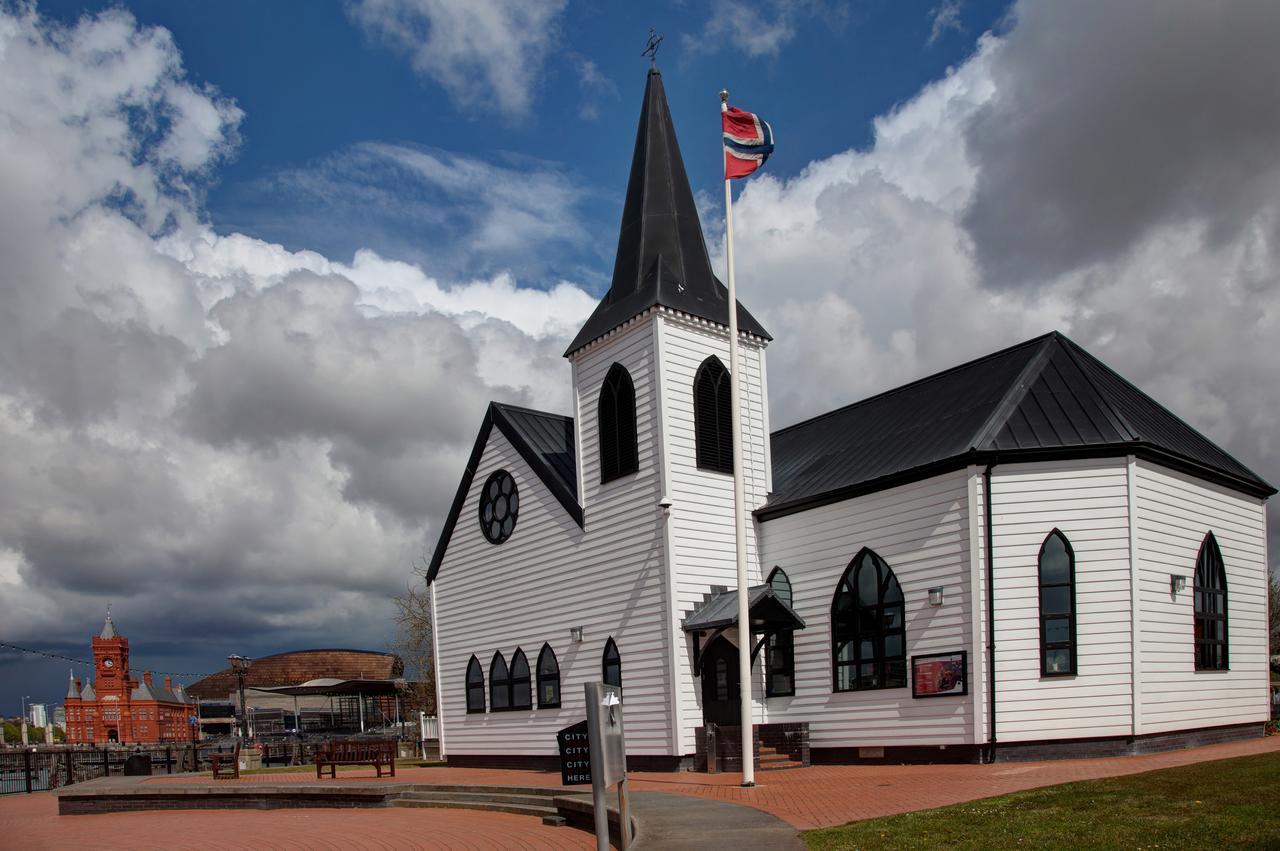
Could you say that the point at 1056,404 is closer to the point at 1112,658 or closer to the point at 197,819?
the point at 1112,658

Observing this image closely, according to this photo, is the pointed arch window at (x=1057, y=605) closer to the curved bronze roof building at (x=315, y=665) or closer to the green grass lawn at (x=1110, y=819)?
the green grass lawn at (x=1110, y=819)

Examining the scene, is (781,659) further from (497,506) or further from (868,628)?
(497,506)

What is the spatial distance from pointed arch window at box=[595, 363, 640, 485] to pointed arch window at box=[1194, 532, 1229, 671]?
11.2m

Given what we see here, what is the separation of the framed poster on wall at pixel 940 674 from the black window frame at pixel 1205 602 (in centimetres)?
473

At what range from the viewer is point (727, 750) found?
19.3 m

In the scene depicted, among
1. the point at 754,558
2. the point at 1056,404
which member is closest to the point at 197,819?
the point at 754,558

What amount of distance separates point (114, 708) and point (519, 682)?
107m

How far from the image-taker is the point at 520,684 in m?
25.0

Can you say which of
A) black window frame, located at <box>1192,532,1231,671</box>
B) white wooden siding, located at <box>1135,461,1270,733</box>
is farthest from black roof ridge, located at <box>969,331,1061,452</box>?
black window frame, located at <box>1192,532,1231,671</box>

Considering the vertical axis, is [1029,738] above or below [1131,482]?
below

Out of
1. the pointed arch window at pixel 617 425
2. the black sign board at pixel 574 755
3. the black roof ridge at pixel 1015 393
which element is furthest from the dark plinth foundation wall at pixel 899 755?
the black sign board at pixel 574 755

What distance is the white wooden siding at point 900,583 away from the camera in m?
17.7

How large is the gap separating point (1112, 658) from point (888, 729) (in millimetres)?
4082

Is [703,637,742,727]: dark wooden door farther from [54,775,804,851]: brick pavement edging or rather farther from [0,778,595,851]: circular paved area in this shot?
[0,778,595,851]: circular paved area
